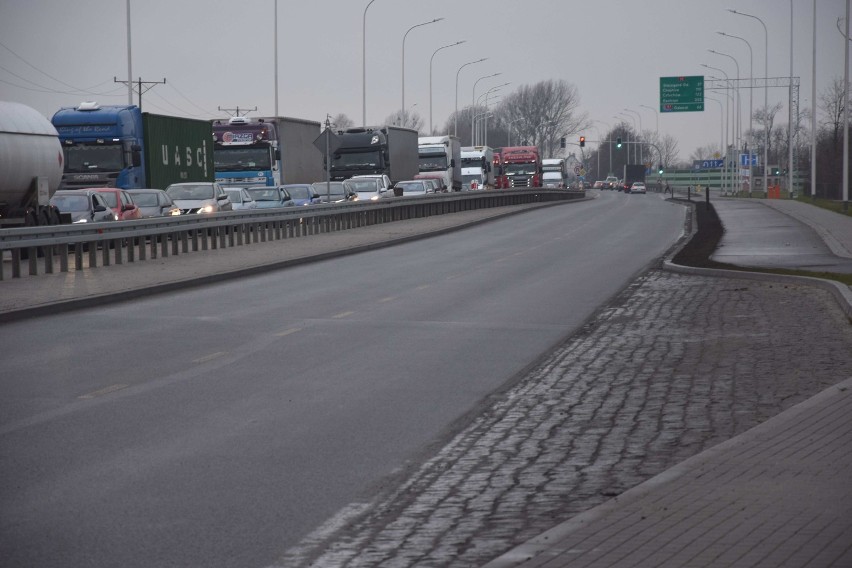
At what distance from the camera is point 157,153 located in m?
40.1

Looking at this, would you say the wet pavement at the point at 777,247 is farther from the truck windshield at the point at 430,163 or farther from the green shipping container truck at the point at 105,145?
the truck windshield at the point at 430,163

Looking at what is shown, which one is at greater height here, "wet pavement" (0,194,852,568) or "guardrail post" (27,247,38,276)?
"guardrail post" (27,247,38,276)

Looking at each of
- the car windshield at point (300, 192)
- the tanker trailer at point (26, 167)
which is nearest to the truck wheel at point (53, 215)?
the tanker trailer at point (26, 167)

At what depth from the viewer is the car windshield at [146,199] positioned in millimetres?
34938

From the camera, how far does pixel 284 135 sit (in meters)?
48.0

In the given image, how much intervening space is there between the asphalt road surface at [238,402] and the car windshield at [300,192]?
23685 millimetres

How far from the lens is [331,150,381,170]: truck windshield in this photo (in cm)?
5394

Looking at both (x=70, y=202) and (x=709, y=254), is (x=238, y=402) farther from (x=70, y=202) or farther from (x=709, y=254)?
(x=70, y=202)

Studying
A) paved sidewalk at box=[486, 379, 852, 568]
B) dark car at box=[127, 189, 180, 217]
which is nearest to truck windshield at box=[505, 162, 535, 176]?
dark car at box=[127, 189, 180, 217]

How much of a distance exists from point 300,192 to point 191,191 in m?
7.69

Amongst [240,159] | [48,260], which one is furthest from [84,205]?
[240,159]

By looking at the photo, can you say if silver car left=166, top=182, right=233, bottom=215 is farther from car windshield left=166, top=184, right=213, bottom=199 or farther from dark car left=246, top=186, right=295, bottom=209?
dark car left=246, top=186, right=295, bottom=209

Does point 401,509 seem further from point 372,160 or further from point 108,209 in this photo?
point 372,160

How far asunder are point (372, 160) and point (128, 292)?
34.9m
